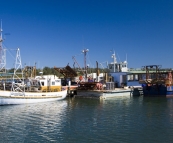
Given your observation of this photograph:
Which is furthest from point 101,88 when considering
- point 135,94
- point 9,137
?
point 9,137

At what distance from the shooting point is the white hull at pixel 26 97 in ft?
120

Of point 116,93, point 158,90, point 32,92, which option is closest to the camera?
point 32,92

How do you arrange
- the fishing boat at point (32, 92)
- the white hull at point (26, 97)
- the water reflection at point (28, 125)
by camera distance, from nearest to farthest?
the water reflection at point (28, 125) → the white hull at point (26, 97) → the fishing boat at point (32, 92)

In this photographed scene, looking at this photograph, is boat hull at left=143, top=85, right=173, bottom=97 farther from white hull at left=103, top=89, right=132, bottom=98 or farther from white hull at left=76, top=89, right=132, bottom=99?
white hull at left=76, top=89, right=132, bottom=99

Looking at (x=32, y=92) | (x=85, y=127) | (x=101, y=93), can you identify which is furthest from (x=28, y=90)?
(x=85, y=127)

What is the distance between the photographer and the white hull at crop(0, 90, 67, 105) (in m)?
36.7

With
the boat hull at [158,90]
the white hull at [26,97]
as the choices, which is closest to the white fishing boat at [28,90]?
the white hull at [26,97]

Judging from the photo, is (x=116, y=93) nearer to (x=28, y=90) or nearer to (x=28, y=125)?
(x=28, y=90)

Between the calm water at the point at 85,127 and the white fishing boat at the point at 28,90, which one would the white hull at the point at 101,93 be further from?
the calm water at the point at 85,127

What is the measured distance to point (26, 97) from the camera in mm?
38688

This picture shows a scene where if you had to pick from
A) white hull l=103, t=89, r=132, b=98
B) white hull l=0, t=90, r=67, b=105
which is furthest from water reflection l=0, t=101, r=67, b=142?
white hull l=103, t=89, r=132, b=98

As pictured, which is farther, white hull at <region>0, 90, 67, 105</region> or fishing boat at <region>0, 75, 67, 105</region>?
fishing boat at <region>0, 75, 67, 105</region>

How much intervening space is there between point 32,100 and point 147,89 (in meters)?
23.1

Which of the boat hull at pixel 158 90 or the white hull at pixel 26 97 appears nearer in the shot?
the white hull at pixel 26 97
